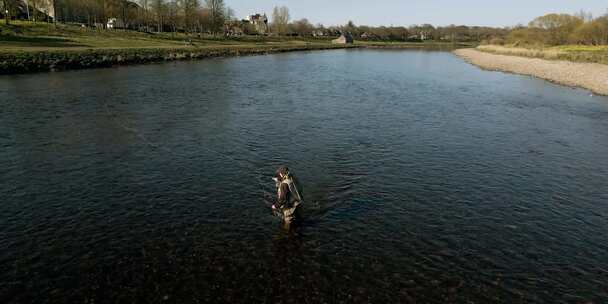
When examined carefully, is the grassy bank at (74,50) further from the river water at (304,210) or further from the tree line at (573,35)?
the tree line at (573,35)

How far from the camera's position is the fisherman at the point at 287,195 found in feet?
51.4

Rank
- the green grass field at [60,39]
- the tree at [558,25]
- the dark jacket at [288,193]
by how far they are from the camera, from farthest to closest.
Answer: the tree at [558,25] < the green grass field at [60,39] < the dark jacket at [288,193]

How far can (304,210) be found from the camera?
1753 cm

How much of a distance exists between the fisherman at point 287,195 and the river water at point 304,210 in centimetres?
82

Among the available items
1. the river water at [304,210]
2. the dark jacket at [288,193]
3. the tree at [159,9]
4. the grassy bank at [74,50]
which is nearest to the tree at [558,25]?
the grassy bank at [74,50]

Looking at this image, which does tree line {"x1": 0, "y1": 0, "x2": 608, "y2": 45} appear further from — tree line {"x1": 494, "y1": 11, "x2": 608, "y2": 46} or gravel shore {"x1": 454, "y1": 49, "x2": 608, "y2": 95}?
gravel shore {"x1": 454, "y1": 49, "x2": 608, "y2": 95}

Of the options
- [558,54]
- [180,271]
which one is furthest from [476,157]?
[558,54]

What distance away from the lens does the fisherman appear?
1566 centimetres

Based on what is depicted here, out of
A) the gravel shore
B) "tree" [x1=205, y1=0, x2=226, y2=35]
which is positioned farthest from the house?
the gravel shore

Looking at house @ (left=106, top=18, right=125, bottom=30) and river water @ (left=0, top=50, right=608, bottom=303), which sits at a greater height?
house @ (left=106, top=18, right=125, bottom=30)

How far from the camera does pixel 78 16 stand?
16112 cm

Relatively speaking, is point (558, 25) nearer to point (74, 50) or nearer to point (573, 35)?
point (573, 35)

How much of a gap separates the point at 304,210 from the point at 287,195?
82.9 inches

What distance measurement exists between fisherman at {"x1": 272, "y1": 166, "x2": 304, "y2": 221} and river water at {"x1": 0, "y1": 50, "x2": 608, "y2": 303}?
82 centimetres
